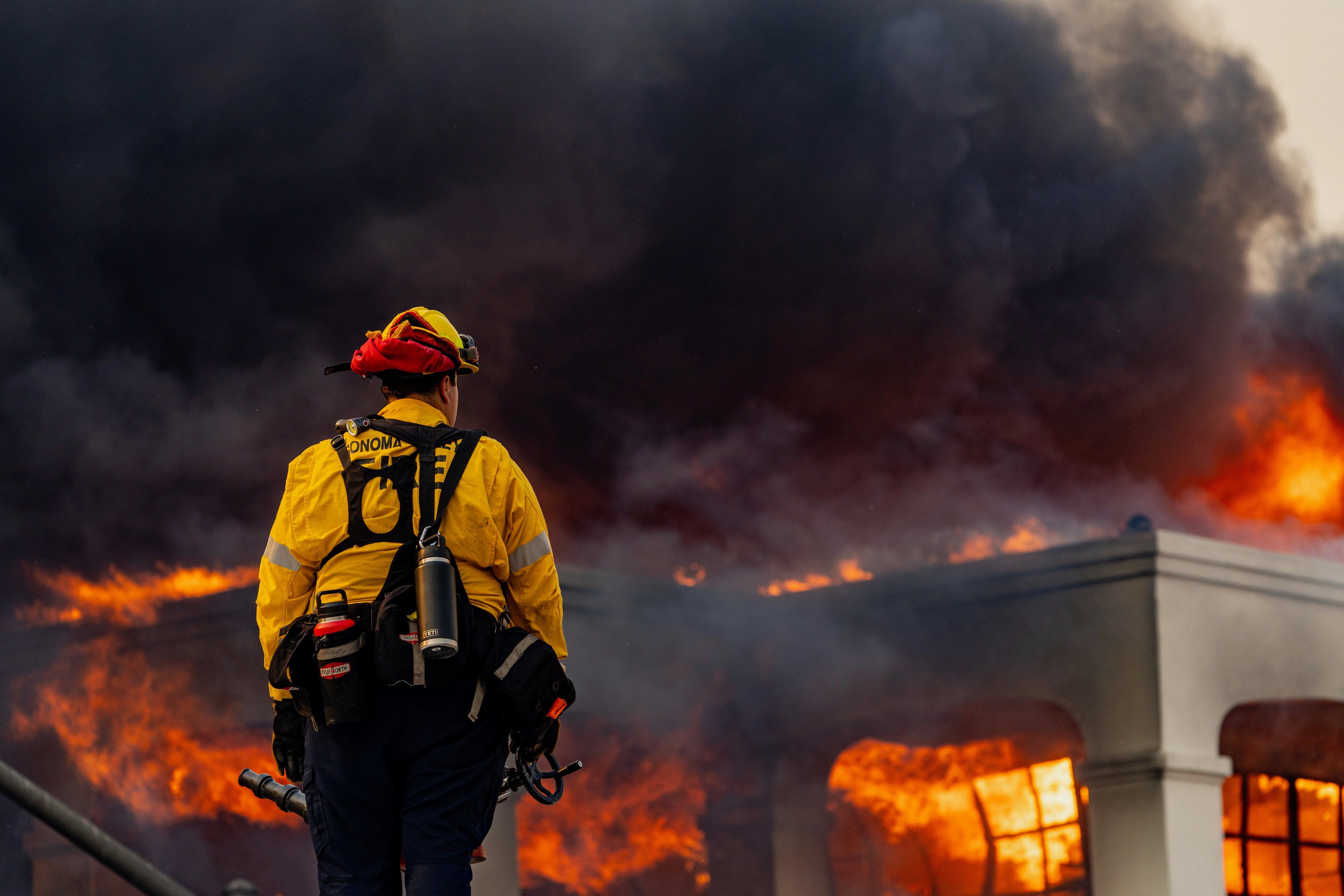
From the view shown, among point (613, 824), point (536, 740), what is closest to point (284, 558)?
point (536, 740)

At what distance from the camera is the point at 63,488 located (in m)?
13.5

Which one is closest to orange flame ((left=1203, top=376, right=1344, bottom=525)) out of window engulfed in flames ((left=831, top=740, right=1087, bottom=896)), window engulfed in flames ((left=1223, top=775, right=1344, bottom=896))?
window engulfed in flames ((left=1223, top=775, right=1344, bottom=896))

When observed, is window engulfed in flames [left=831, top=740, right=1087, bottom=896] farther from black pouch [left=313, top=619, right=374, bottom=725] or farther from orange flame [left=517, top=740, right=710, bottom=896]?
black pouch [left=313, top=619, right=374, bottom=725]

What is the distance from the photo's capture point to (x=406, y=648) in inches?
117

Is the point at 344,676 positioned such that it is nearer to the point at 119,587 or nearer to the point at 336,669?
the point at 336,669

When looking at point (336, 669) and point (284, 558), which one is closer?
point (336, 669)

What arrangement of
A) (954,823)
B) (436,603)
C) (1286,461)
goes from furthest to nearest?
(1286,461) → (954,823) → (436,603)

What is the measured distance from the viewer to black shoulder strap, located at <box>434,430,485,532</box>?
311cm

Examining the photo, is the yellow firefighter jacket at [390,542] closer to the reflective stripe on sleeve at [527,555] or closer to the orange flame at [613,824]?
the reflective stripe on sleeve at [527,555]

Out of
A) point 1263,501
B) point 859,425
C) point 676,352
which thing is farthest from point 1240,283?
point 676,352

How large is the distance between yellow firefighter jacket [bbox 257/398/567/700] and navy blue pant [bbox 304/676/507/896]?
23cm

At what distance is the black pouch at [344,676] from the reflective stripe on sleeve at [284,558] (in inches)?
9.1

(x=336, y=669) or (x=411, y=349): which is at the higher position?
(x=411, y=349)

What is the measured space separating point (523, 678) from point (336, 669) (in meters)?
0.37
